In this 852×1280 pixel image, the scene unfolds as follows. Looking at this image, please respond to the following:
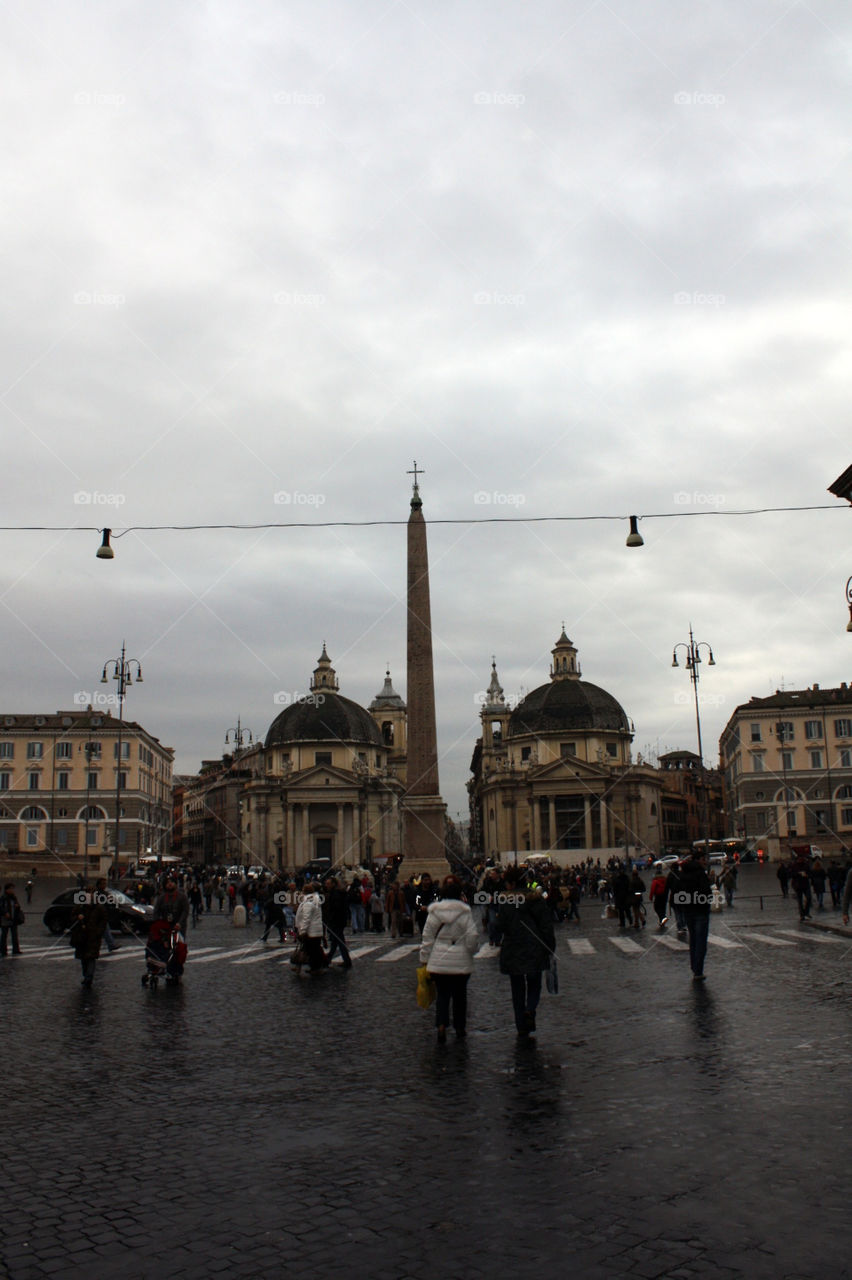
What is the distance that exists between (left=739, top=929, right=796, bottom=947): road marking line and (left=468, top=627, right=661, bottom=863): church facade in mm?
70354

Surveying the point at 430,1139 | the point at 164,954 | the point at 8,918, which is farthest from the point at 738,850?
the point at 430,1139

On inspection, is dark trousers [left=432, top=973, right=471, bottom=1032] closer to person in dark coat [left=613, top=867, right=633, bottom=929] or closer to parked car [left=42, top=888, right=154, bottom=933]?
person in dark coat [left=613, top=867, right=633, bottom=929]

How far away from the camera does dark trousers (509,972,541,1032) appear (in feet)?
32.2

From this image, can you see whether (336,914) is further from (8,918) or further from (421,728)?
(421,728)

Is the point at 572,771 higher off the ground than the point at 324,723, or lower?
lower

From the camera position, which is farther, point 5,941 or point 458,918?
point 5,941

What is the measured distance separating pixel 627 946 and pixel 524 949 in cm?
1083

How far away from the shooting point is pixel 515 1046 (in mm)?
9406

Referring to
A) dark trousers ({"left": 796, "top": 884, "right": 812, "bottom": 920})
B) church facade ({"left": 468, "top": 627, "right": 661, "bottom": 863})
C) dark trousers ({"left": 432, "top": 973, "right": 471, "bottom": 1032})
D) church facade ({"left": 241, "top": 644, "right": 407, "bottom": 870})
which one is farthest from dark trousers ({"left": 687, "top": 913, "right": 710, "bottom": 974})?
church facade ({"left": 241, "top": 644, "right": 407, "bottom": 870})

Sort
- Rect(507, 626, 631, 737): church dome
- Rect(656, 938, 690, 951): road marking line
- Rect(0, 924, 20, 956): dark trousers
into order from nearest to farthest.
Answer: Rect(656, 938, 690, 951): road marking line
Rect(0, 924, 20, 956): dark trousers
Rect(507, 626, 631, 737): church dome

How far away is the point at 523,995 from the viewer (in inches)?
388

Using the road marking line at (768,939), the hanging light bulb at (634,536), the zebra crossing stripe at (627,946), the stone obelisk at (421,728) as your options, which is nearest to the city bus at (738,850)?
the stone obelisk at (421,728)

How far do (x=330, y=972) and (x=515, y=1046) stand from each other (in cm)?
757

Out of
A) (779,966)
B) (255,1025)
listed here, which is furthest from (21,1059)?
(779,966)
